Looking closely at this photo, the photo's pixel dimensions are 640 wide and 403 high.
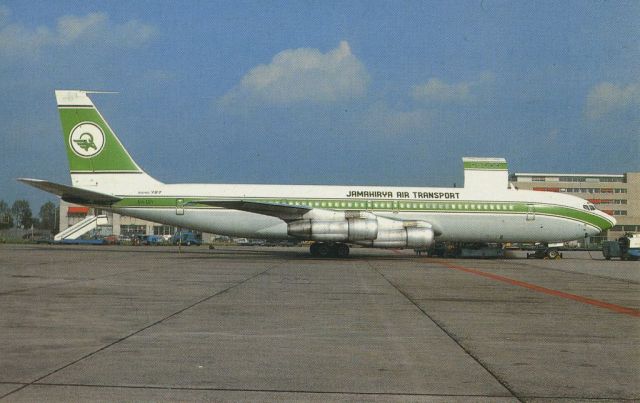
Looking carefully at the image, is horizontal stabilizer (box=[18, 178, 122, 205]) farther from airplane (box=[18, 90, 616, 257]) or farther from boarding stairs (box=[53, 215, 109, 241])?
boarding stairs (box=[53, 215, 109, 241])

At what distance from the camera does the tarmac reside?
486cm

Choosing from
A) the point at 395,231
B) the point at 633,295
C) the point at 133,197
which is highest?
the point at 133,197

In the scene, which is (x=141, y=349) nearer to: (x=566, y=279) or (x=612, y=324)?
(x=612, y=324)

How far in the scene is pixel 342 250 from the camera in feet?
93.9

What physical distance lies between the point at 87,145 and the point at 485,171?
165 feet

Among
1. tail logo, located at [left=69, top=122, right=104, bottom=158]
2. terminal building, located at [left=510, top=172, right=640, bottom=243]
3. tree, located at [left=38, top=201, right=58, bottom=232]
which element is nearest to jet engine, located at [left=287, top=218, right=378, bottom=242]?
tail logo, located at [left=69, top=122, right=104, bottom=158]

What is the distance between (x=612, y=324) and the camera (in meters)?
8.64

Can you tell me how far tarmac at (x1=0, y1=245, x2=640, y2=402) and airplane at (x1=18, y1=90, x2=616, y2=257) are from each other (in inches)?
601

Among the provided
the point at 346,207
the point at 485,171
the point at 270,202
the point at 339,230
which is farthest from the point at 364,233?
the point at 485,171

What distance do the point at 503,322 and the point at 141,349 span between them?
5294 mm

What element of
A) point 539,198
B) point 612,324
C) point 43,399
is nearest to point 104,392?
point 43,399

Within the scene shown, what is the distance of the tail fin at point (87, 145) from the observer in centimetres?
2911

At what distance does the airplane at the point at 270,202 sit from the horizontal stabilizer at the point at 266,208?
9 cm

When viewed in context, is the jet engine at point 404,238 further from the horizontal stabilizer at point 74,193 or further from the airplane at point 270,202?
the horizontal stabilizer at point 74,193
